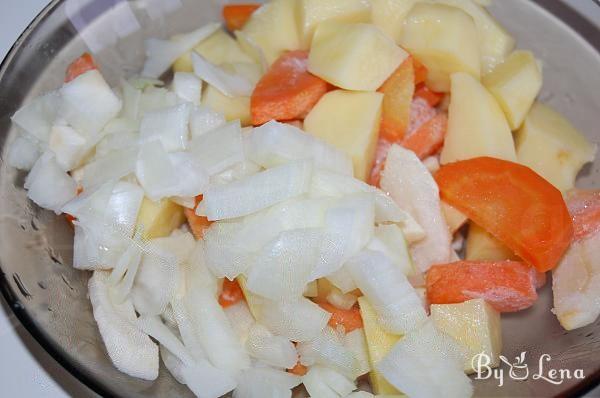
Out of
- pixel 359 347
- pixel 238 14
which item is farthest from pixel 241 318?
pixel 238 14

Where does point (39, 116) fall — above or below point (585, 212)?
above

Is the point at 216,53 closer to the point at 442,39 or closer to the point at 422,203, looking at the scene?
the point at 442,39

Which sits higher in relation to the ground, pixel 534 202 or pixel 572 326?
pixel 534 202

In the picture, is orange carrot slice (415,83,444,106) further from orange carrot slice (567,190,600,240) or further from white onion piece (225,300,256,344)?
white onion piece (225,300,256,344)

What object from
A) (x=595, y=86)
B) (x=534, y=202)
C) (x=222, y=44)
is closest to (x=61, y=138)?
(x=222, y=44)

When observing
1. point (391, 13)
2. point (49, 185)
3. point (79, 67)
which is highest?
point (79, 67)

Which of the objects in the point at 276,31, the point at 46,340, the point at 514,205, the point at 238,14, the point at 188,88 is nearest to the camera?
the point at 46,340

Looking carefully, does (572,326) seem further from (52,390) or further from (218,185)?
(52,390)
